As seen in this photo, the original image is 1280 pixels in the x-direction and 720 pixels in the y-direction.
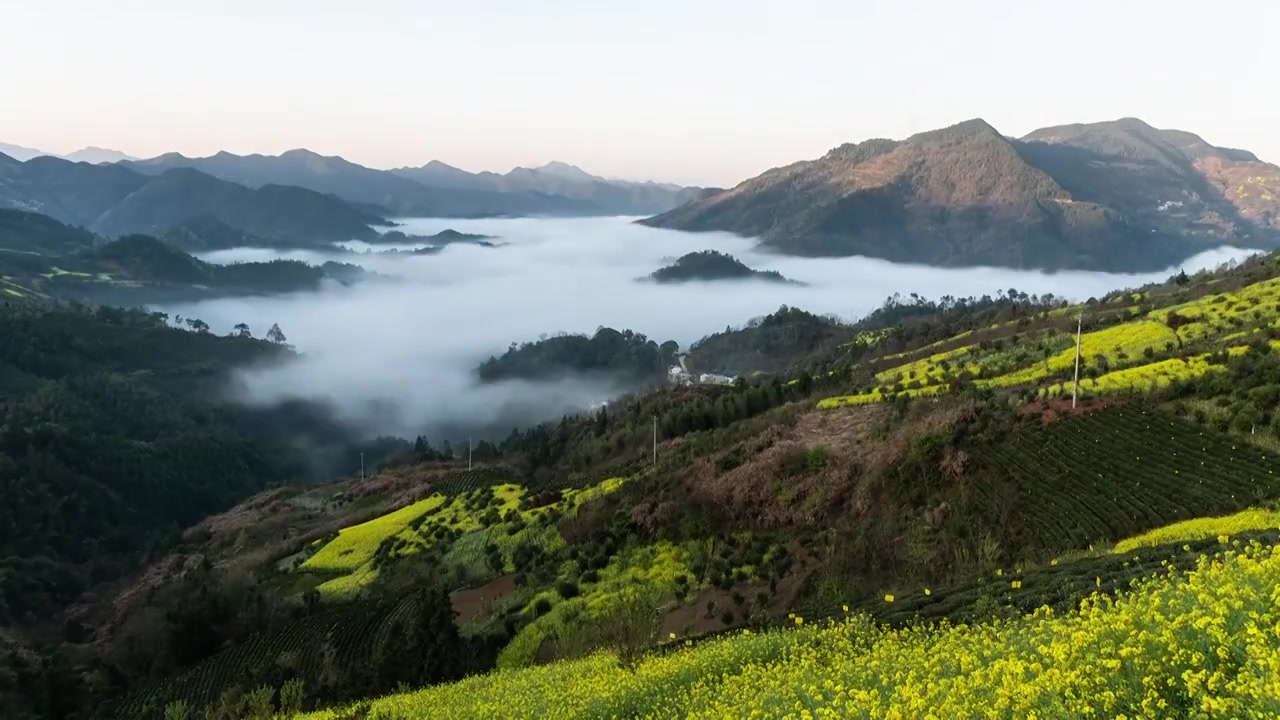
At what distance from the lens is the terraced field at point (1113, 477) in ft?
78.9

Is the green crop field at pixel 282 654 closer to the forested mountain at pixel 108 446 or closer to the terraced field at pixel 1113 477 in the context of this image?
the terraced field at pixel 1113 477

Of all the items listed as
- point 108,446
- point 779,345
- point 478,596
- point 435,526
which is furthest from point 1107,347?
point 779,345

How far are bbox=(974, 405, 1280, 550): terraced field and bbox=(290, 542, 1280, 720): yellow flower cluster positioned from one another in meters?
A: 13.8

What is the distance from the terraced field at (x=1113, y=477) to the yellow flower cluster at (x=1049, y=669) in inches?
542

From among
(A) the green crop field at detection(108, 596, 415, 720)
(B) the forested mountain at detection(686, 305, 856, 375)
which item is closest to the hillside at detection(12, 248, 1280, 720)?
(A) the green crop field at detection(108, 596, 415, 720)

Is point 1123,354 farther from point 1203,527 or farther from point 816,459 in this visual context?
point 1203,527

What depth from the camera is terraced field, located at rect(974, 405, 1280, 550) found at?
24062 millimetres

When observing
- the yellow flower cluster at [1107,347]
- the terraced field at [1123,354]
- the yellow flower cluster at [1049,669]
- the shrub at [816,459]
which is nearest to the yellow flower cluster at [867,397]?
the terraced field at [1123,354]

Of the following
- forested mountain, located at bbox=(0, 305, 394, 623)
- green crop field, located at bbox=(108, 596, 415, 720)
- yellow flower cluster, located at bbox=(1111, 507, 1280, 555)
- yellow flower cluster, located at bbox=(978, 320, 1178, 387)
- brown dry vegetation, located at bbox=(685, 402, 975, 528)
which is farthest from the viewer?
forested mountain, located at bbox=(0, 305, 394, 623)

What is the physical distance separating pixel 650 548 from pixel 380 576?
811 inches

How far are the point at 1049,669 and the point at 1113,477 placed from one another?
949 inches

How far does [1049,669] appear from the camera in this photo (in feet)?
21.7

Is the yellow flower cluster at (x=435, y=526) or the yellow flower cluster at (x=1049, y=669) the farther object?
the yellow flower cluster at (x=435, y=526)

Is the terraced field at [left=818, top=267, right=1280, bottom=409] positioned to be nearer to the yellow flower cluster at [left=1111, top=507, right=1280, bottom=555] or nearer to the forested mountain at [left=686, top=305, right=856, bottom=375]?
the yellow flower cluster at [left=1111, top=507, right=1280, bottom=555]
